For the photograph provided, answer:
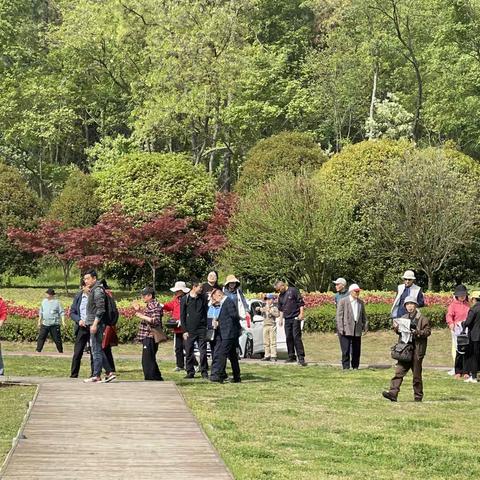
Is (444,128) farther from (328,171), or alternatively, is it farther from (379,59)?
(328,171)

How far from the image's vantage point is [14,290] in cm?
3966

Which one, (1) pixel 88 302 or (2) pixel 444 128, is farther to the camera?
(2) pixel 444 128

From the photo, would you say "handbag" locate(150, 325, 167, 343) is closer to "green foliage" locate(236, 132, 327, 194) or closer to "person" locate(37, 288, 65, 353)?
"person" locate(37, 288, 65, 353)

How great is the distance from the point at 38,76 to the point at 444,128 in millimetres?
21213

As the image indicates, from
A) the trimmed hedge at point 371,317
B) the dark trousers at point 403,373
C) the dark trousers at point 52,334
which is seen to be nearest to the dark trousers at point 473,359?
the dark trousers at point 403,373

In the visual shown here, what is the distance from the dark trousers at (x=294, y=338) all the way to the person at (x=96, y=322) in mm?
6070

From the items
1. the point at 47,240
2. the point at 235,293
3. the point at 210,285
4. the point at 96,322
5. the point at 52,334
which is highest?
the point at 47,240

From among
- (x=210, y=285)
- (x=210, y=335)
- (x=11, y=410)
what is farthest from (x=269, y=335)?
(x=11, y=410)

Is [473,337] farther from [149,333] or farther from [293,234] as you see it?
[293,234]

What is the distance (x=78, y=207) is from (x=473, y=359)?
77.7 ft

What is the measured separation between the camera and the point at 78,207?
1614 inches

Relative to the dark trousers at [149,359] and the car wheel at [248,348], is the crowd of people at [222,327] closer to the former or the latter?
the dark trousers at [149,359]

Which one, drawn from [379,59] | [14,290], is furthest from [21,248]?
[379,59]

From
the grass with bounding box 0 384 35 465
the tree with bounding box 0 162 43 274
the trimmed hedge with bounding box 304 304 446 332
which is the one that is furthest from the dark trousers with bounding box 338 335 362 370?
the tree with bounding box 0 162 43 274
